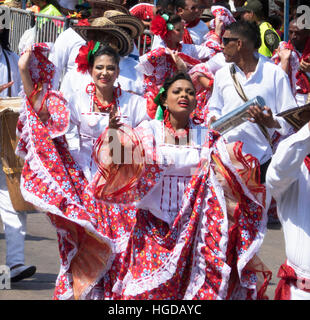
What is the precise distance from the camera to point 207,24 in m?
A: 11.0

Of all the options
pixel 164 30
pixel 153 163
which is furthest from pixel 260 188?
pixel 164 30

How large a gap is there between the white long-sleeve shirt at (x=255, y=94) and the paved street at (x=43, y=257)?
115cm

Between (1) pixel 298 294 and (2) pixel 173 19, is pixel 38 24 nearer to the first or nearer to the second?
(2) pixel 173 19

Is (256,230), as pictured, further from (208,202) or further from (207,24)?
(207,24)

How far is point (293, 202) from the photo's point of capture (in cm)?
446

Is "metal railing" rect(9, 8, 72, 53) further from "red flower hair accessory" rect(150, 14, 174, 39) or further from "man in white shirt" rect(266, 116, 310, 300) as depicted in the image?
"man in white shirt" rect(266, 116, 310, 300)

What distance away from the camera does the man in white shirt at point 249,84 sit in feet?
23.7

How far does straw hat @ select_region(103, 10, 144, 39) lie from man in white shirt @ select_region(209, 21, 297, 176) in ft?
5.72

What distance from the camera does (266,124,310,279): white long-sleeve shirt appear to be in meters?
4.28

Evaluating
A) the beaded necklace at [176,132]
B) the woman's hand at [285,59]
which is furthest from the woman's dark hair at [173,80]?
the woman's hand at [285,59]

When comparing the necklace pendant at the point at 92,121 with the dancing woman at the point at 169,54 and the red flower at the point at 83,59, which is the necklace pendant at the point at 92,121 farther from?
the dancing woman at the point at 169,54

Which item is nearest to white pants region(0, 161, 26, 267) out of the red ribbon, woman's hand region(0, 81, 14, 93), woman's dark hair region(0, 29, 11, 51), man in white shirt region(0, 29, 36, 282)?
man in white shirt region(0, 29, 36, 282)
